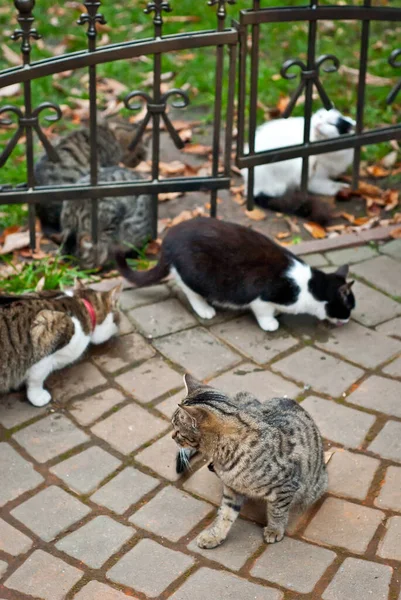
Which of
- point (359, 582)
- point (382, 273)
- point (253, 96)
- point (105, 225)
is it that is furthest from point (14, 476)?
point (253, 96)

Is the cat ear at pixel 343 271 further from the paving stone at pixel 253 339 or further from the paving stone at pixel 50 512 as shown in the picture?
the paving stone at pixel 50 512

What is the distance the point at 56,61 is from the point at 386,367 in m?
2.48

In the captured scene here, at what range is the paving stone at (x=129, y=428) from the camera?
4027mm

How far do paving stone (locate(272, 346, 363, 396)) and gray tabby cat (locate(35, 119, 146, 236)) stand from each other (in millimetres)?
1994

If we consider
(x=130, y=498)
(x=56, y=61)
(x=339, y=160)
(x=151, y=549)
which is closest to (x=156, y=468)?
(x=130, y=498)

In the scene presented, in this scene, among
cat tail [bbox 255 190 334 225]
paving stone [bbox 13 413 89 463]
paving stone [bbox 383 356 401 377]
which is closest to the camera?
paving stone [bbox 13 413 89 463]

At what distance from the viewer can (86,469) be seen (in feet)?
12.7

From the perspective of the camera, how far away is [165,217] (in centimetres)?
630

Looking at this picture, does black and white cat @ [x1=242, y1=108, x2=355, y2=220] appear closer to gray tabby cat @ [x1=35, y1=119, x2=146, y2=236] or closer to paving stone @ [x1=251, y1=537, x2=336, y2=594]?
gray tabby cat @ [x1=35, y1=119, x2=146, y2=236]

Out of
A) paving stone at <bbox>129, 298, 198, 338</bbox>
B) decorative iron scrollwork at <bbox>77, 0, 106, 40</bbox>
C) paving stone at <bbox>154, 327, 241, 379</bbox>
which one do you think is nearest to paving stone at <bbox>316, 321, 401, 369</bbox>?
paving stone at <bbox>154, 327, 241, 379</bbox>

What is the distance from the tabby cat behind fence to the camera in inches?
167

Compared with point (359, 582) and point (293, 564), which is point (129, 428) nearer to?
point (293, 564)

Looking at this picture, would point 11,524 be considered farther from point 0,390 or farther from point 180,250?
point 180,250

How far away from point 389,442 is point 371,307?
1.24 metres
